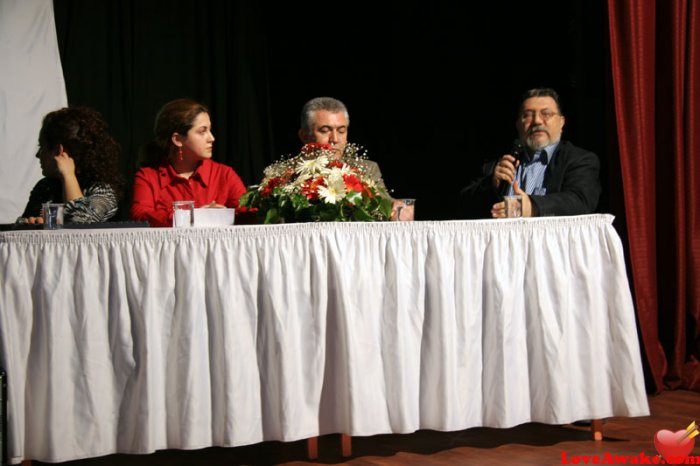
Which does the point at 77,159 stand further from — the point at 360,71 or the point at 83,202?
the point at 360,71

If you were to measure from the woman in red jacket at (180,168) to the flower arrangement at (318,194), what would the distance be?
770mm

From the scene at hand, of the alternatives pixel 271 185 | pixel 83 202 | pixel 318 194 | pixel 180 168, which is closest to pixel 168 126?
pixel 180 168

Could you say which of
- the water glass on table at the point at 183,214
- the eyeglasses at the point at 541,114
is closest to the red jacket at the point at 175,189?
the water glass on table at the point at 183,214

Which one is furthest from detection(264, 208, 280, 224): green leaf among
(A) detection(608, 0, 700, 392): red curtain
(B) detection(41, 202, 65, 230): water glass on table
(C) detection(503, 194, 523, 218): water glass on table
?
(A) detection(608, 0, 700, 392): red curtain

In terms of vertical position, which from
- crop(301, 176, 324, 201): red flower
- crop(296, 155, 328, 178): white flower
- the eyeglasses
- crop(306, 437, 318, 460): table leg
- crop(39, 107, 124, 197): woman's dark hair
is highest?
the eyeglasses

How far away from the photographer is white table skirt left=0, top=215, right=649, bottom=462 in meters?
2.35

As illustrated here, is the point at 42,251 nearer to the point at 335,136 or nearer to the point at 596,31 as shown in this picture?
the point at 335,136

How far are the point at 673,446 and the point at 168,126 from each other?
2.28 m

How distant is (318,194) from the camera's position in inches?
103

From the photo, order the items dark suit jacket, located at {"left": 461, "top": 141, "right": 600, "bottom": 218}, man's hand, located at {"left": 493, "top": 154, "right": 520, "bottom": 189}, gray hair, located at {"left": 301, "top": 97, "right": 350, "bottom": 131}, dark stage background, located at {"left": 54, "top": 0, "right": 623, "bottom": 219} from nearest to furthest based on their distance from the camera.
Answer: man's hand, located at {"left": 493, "top": 154, "right": 520, "bottom": 189}, dark suit jacket, located at {"left": 461, "top": 141, "right": 600, "bottom": 218}, gray hair, located at {"left": 301, "top": 97, "right": 350, "bottom": 131}, dark stage background, located at {"left": 54, "top": 0, "right": 623, "bottom": 219}

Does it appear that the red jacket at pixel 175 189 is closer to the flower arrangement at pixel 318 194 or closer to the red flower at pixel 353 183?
the flower arrangement at pixel 318 194

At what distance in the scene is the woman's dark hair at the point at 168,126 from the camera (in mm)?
3469

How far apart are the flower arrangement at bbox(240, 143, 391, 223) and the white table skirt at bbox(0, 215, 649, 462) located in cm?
10

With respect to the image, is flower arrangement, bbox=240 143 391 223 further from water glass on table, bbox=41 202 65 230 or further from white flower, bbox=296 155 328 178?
water glass on table, bbox=41 202 65 230
